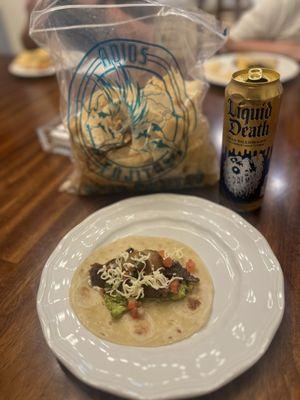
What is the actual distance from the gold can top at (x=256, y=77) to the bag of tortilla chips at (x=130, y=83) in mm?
178

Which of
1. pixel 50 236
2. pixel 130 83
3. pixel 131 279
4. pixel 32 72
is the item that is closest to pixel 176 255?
pixel 131 279

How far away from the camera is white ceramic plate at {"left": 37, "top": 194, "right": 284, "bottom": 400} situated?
48 centimetres

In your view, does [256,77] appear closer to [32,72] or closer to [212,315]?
[212,315]

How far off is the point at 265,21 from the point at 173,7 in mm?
1488

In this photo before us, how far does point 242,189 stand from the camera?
2.48 ft

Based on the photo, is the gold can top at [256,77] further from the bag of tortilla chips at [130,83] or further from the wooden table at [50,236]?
the wooden table at [50,236]

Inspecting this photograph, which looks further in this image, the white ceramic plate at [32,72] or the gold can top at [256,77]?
the white ceramic plate at [32,72]

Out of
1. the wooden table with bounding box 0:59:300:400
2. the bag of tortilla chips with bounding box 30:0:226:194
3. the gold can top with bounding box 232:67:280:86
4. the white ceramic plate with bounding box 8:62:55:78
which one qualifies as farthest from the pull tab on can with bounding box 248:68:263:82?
the white ceramic plate with bounding box 8:62:55:78

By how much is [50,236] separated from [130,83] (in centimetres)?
41

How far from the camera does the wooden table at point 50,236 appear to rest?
1.65ft

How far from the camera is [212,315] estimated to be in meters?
0.58

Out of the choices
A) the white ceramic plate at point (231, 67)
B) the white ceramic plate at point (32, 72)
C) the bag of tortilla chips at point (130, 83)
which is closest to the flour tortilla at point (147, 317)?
the bag of tortilla chips at point (130, 83)

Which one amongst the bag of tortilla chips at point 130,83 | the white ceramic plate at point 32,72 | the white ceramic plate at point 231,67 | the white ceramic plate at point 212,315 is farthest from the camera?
the white ceramic plate at point 32,72

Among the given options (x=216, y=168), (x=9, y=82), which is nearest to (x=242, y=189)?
(x=216, y=168)
